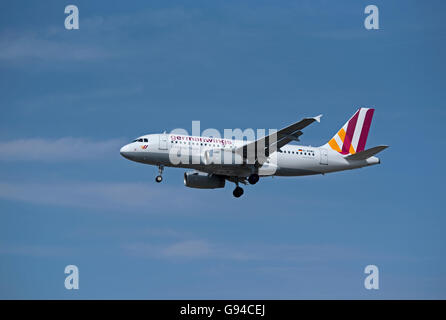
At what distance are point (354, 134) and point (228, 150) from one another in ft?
44.1

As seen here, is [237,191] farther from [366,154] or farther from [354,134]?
[354,134]

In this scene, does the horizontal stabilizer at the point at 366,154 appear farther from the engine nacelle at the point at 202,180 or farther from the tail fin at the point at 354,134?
the engine nacelle at the point at 202,180

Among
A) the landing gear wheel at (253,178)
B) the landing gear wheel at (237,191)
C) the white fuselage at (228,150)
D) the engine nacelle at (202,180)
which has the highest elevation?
the white fuselage at (228,150)

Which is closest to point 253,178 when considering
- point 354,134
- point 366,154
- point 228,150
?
point 228,150

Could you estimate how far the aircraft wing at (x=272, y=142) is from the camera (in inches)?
2163

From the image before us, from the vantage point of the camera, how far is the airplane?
191 feet

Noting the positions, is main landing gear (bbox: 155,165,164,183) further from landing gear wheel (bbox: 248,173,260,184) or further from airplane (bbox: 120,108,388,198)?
landing gear wheel (bbox: 248,173,260,184)

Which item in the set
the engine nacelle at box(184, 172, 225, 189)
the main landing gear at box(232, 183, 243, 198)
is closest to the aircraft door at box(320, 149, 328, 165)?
the main landing gear at box(232, 183, 243, 198)

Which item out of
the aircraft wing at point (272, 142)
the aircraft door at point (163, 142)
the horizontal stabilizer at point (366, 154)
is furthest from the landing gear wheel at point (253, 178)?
the horizontal stabilizer at point (366, 154)

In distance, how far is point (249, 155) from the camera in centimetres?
5916

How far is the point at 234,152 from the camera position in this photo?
58.9 metres
